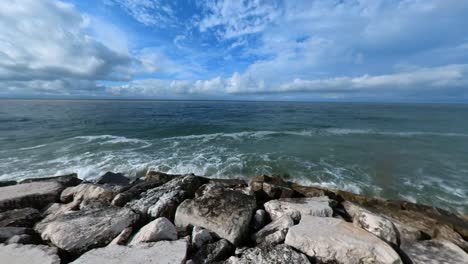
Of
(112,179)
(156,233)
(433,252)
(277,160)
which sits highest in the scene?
(156,233)

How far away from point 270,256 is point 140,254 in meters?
1.86

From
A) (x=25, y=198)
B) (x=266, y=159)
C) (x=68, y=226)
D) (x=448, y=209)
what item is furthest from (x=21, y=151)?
(x=448, y=209)

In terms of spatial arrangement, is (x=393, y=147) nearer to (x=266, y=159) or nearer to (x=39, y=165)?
(x=266, y=159)

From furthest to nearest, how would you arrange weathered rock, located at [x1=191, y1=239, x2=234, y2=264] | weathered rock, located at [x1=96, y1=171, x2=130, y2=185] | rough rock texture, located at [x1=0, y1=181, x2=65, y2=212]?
weathered rock, located at [x1=96, y1=171, x2=130, y2=185] < rough rock texture, located at [x1=0, y1=181, x2=65, y2=212] < weathered rock, located at [x1=191, y1=239, x2=234, y2=264]

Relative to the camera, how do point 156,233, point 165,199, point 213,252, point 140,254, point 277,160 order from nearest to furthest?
point 140,254, point 213,252, point 156,233, point 165,199, point 277,160

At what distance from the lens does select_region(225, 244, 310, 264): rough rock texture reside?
2682mm

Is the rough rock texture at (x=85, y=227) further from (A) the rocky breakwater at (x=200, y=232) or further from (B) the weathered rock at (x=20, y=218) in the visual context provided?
(B) the weathered rock at (x=20, y=218)

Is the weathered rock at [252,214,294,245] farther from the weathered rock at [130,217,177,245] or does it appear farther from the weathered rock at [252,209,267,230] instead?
the weathered rock at [130,217,177,245]

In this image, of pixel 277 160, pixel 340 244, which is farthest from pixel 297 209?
pixel 277 160

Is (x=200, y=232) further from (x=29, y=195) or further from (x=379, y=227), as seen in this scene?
(x=29, y=195)

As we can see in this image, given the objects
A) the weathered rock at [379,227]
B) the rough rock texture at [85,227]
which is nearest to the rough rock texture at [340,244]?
the weathered rock at [379,227]

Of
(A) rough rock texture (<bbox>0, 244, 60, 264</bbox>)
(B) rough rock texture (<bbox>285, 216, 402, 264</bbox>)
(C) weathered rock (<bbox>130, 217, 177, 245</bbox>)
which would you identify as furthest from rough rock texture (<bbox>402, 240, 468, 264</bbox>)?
(A) rough rock texture (<bbox>0, 244, 60, 264</bbox>)

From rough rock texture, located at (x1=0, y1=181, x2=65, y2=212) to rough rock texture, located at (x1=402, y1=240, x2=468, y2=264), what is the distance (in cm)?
768

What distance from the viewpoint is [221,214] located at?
3.59 meters
